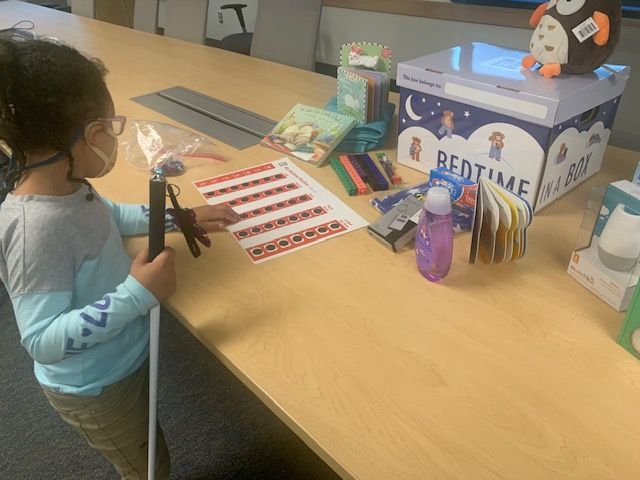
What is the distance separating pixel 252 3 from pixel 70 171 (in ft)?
11.2

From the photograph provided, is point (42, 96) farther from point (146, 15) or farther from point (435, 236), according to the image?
point (146, 15)

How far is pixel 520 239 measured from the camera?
2.88 feet

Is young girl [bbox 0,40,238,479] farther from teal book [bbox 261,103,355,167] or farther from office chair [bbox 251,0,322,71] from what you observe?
office chair [bbox 251,0,322,71]

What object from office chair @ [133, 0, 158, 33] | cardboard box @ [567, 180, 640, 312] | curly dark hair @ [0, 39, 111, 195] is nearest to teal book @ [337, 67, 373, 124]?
cardboard box @ [567, 180, 640, 312]

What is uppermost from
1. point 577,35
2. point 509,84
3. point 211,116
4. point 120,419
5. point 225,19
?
point 577,35

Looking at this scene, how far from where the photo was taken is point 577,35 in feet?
3.31

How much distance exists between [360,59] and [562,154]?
22.9 inches

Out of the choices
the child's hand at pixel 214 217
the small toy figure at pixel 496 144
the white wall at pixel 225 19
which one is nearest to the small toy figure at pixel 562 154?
the small toy figure at pixel 496 144

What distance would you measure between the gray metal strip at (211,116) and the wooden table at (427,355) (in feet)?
1.52

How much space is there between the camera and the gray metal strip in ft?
4.63

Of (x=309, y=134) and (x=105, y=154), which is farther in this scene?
(x=309, y=134)

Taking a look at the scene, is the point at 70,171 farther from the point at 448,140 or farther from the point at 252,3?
the point at 252,3

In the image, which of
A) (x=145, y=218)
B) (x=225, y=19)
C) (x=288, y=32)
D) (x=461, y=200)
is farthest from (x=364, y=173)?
(x=225, y=19)

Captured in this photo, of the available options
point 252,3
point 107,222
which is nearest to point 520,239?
point 107,222
